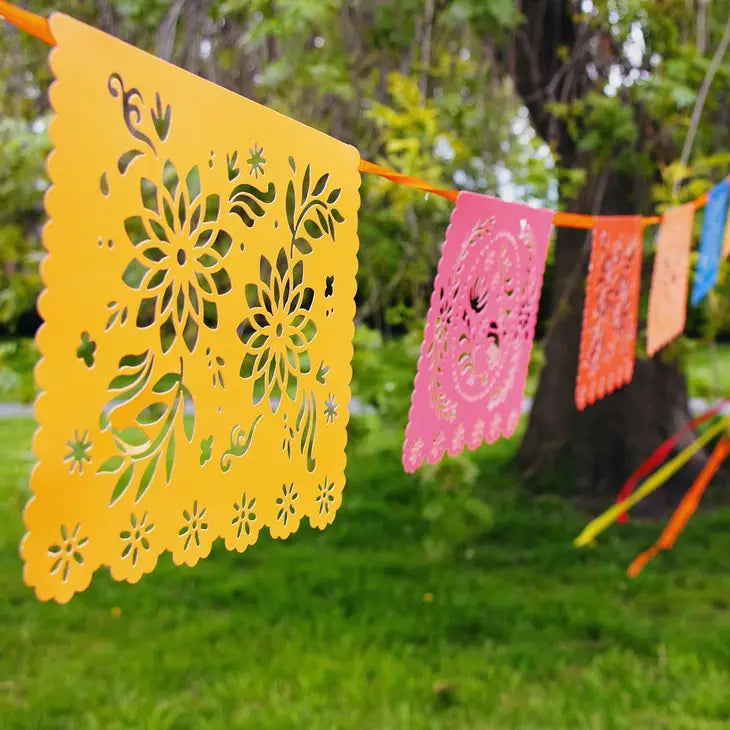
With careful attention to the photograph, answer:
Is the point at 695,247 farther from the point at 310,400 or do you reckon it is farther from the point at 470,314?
the point at 310,400

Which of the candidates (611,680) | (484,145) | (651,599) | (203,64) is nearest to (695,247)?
(484,145)

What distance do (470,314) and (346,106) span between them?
153cm

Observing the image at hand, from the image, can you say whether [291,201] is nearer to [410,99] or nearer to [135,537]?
[410,99]

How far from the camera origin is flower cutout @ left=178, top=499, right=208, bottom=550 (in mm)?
882

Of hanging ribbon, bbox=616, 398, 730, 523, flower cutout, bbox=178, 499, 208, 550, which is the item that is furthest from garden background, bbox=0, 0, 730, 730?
flower cutout, bbox=178, 499, 208, 550

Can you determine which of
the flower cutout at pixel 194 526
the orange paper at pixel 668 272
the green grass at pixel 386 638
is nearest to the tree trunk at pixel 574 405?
the green grass at pixel 386 638

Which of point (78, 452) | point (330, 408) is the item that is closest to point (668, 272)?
point (330, 408)

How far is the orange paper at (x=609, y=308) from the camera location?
1812mm

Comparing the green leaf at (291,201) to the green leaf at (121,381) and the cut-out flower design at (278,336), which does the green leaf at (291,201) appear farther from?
the green leaf at (121,381)

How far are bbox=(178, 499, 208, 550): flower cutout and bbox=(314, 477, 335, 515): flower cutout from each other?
0.21 m

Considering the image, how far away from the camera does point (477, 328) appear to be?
1437 millimetres

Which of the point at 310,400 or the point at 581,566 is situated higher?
the point at 310,400

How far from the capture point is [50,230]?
0.70 metres

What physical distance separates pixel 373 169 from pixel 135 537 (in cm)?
59
